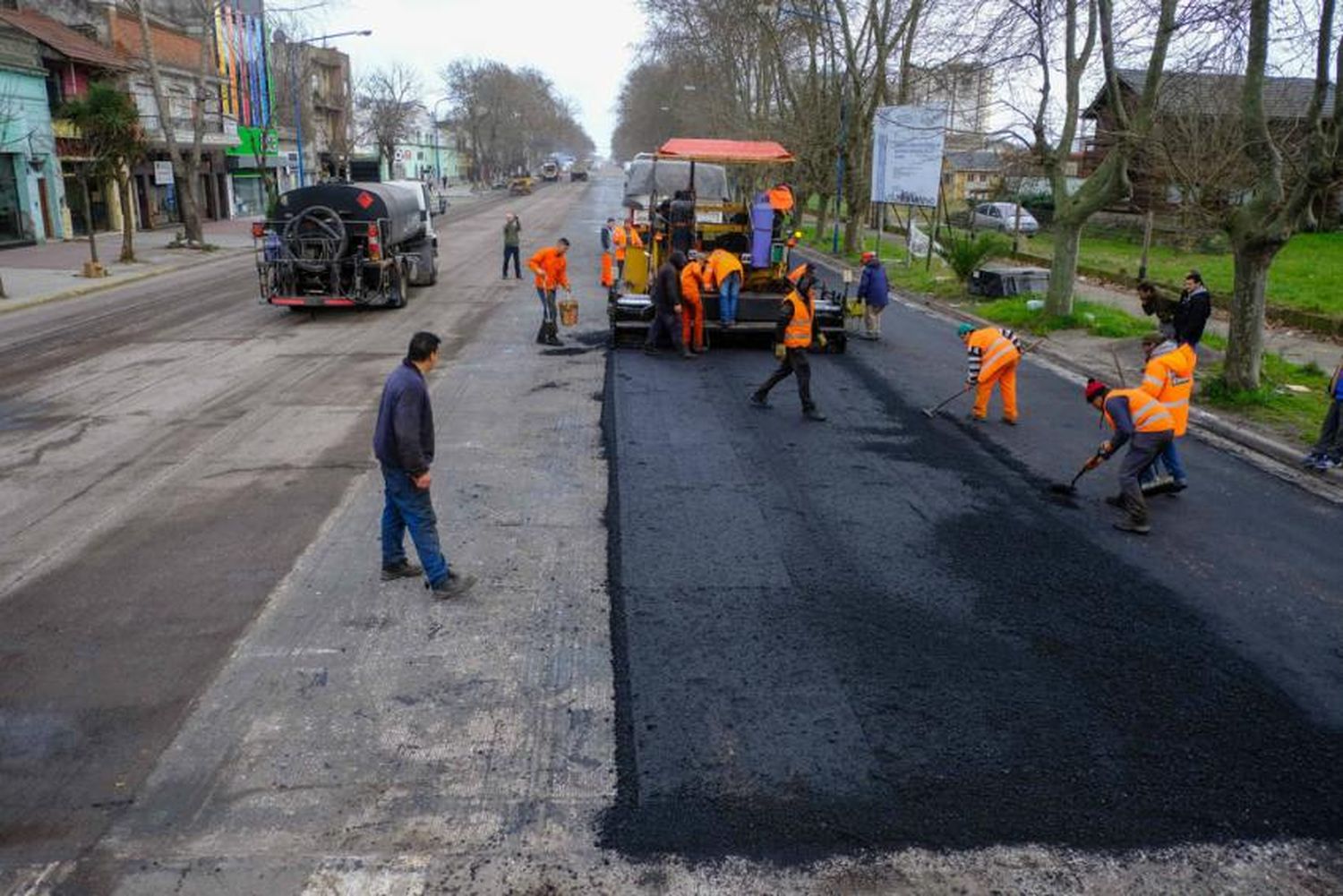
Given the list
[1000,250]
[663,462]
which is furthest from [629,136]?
[663,462]

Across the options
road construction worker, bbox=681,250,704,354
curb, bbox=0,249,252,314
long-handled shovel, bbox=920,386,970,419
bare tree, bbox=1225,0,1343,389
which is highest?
bare tree, bbox=1225,0,1343,389

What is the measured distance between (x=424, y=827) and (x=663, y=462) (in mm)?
5456

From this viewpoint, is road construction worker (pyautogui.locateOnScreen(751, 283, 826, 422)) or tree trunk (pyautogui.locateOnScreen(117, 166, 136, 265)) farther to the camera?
tree trunk (pyautogui.locateOnScreen(117, 166, 136, 265))

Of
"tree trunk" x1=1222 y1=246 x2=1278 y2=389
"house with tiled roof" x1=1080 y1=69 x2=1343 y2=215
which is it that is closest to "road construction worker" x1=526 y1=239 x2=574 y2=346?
"house with tiled roof" x1=1080 y1=69 x2=1343 y2=215

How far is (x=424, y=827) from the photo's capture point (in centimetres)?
435

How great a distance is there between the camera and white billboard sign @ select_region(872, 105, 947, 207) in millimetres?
26172

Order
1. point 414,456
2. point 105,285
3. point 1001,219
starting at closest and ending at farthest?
point 414,456
point 105,285
point 1001,219

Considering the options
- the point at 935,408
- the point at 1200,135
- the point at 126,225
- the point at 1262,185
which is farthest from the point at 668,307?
the point at 126,225

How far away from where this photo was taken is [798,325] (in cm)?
1102

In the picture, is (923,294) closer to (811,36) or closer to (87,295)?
(811,36)

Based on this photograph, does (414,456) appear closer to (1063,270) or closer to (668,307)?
(668,307)

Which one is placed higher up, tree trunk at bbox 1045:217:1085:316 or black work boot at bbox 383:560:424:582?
tree trunk at bbox 1045:217:1085:316

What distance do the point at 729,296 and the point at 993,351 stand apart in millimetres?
5236

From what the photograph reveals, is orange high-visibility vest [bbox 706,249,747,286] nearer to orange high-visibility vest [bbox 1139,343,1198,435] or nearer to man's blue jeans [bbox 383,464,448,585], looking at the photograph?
orange high-visibility vest [bbox 1139,343,1198,435]
